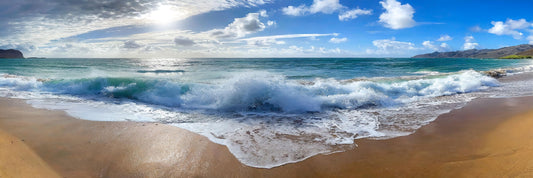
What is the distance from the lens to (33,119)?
223 inches

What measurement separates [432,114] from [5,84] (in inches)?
765

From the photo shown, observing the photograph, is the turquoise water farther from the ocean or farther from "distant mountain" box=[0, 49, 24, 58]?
"distant mountain" box=[0, 49, 24, 58]

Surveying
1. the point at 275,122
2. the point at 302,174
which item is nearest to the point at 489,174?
the point at 302,174

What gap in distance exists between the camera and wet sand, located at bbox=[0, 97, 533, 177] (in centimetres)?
321

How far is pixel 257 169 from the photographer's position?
11.0ft

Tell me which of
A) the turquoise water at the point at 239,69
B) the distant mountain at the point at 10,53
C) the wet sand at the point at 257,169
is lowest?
the wet sand at the point at 257,169

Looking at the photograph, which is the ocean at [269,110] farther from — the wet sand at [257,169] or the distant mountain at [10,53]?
the distant mountain at [10,53]

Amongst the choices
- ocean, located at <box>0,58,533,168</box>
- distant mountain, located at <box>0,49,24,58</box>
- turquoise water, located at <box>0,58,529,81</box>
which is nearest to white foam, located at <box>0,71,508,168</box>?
ocean, located at <box>0,58,533,168</box>

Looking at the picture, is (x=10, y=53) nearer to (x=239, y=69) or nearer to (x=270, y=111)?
(x=239, y=69)

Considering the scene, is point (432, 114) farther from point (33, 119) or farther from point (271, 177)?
point (33, 119)

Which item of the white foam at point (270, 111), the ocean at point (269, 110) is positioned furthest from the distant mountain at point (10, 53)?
the white foam at point (270, 111)

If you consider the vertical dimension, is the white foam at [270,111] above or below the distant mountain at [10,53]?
below

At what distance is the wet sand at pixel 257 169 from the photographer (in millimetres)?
3207

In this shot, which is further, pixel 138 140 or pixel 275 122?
pixel 275 122
